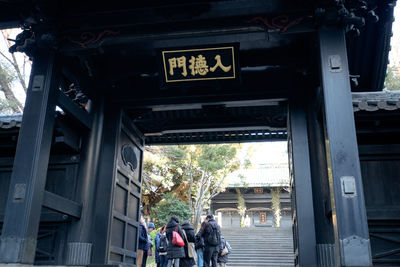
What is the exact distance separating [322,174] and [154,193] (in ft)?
63.7

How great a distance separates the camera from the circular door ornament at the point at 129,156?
23.7 feet

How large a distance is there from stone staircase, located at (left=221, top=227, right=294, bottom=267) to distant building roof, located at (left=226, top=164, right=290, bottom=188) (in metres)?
3.55

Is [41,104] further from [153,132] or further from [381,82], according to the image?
[381,82]

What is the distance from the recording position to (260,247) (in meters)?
21.8

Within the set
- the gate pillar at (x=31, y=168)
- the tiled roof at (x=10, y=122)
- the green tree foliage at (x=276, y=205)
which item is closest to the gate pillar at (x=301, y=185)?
the gate pillar at (x=31, y=168)

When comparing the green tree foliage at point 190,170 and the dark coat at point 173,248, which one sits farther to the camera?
the green tree foliage at point 190,170

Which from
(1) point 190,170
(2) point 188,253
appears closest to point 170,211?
(1) point 190,170

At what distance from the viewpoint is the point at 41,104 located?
5047 mm

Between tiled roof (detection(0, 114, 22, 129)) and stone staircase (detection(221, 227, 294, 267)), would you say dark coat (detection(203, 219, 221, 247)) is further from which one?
stone staircase (detection(221, 227, 294, 267))

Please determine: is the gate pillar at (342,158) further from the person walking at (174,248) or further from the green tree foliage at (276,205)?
the green tree foliage at (276,205)

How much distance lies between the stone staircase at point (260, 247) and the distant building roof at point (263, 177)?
355cm

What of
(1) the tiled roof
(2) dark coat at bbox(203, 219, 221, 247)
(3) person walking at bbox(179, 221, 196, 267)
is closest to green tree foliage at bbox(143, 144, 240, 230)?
(2) dark coat at bbox(203, 219, 221, 247)

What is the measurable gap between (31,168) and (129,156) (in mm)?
2830

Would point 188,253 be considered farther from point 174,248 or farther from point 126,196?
point 126,196
